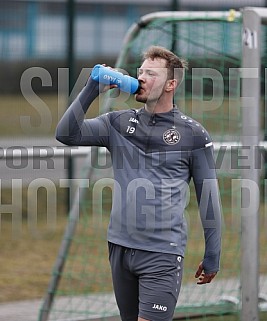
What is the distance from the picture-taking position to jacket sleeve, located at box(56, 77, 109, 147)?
4.84 meters

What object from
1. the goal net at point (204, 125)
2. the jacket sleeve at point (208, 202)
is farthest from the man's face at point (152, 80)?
the goal net at point (204, 125)

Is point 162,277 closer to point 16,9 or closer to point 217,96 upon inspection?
point 217,96

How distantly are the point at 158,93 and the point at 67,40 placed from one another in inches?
254

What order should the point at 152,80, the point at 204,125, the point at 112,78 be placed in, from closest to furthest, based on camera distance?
1. the point at 112,78
2. the point at 152,80
3. the point at 204,125

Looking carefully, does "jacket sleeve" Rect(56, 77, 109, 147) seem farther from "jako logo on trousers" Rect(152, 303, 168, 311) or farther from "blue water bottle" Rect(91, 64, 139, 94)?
"jako logo on trousers" Rect(152, 303, 168, 311)

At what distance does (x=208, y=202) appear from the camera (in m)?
5.03

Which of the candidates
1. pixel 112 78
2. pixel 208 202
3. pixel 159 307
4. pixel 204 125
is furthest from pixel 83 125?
pixel 204 125

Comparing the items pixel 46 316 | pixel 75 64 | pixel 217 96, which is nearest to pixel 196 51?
pixel 217 96

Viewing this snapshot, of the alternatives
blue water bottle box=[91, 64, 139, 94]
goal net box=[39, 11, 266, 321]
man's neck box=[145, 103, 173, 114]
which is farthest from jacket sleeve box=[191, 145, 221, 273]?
goal net box=[39, 11, 266, 321]

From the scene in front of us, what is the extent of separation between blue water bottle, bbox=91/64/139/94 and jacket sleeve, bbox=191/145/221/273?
0.48 meters

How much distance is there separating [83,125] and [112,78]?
319mm

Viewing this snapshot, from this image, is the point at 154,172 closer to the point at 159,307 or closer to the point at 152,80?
the point at 152,80

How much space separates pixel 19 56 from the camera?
11078mm

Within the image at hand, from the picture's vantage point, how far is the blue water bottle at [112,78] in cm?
480
